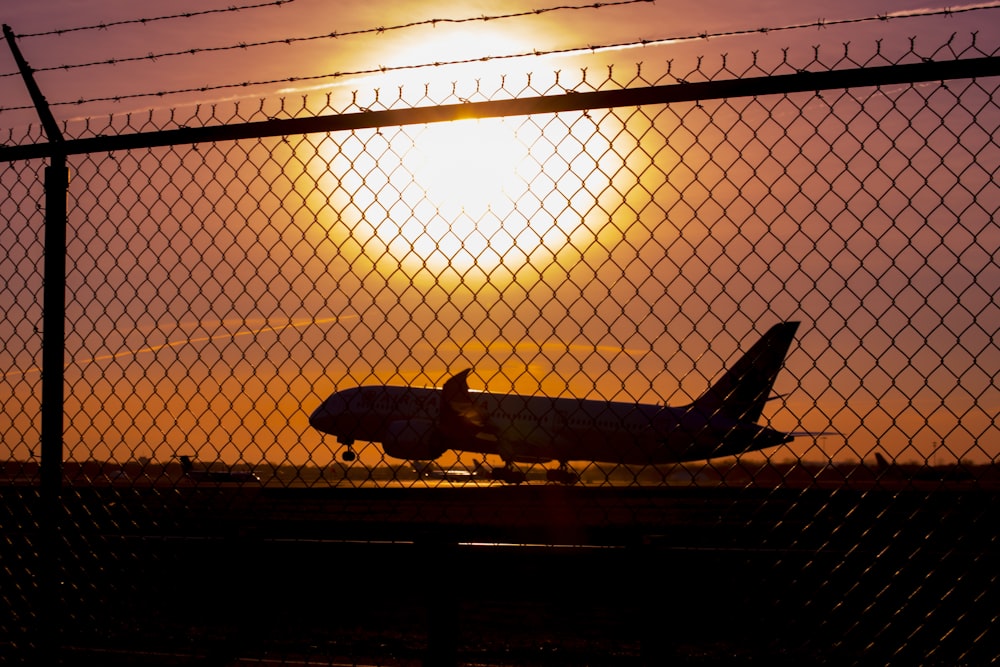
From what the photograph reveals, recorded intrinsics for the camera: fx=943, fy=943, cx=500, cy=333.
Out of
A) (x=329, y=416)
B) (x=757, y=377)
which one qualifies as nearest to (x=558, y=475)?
(x=329, y=416)

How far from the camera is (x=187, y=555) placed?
3.22 m

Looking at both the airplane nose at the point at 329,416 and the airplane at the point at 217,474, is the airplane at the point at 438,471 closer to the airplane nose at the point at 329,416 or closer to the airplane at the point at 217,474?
the airplane at the point at 217,474

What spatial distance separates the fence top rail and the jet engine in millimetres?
27822

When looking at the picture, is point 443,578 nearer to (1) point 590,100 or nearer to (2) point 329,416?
(1) point 590,100

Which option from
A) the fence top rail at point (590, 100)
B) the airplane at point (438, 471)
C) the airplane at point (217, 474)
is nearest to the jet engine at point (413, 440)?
the airplane at point (438, 471)

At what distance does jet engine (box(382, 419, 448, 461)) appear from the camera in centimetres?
3178

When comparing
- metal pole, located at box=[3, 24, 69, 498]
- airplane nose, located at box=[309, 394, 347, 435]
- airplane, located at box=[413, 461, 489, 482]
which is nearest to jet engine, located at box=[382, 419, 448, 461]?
airplane, located at box=[413, 461, 489, 482]

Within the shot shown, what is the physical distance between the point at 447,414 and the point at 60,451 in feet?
91.7

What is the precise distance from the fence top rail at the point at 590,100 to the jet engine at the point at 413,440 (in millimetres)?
27822

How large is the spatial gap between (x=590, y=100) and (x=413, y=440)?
2884cm

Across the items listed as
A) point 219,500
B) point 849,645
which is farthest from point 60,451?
point 219,500

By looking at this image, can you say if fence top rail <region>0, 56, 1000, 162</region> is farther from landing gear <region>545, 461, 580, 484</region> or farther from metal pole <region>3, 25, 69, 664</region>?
landing gear <region>545, 461, 580, 484</region>

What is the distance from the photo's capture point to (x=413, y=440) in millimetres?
31719

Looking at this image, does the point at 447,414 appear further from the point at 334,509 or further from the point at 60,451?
the point at 60,451
